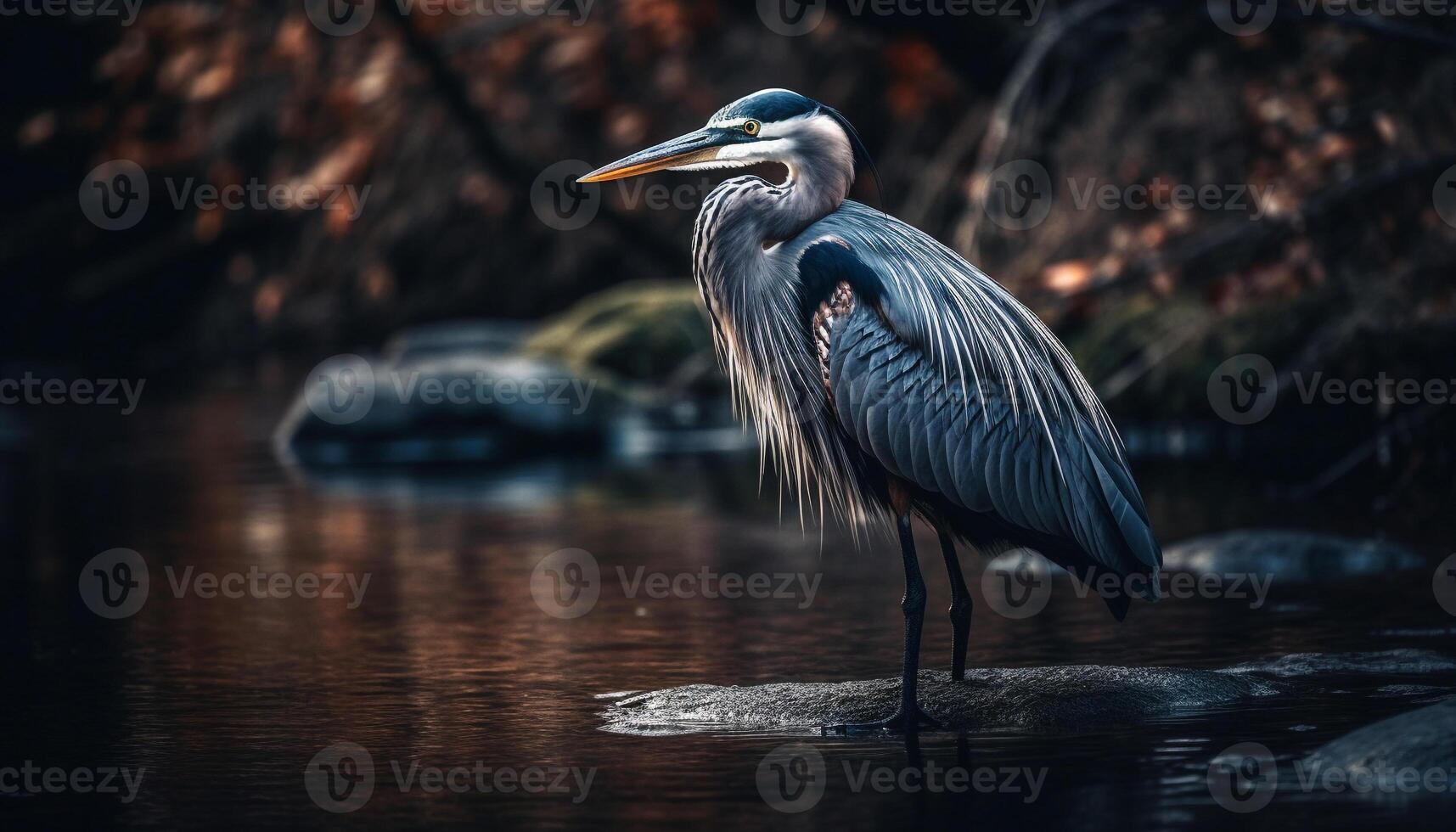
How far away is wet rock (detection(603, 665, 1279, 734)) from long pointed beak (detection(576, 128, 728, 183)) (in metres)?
1.90

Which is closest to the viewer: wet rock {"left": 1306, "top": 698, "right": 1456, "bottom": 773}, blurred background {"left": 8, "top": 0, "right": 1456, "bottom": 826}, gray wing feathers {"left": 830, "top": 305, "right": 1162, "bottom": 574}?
A: wet rock {"left": 1306, "top": 698, "right": 1456, "bottom": 773}

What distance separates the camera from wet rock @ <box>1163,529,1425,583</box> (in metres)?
11.3

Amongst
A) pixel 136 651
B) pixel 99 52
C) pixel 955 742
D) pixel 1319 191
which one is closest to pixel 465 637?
pixel 136 651

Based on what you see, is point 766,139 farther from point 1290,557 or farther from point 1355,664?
point 1290,557

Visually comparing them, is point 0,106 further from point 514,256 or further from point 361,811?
point 361,811

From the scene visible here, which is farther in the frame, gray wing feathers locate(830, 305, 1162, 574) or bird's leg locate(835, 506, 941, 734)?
gray wing feathers locate(830, 305, 1162, 574)

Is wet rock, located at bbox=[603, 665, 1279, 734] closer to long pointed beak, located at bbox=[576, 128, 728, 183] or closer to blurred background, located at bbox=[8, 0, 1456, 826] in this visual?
blurred background, located at bbox=[8, 0, 1456, 826]

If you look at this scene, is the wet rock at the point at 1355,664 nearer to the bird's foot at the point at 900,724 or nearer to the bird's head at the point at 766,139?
the bird's foot at the point at 900,724

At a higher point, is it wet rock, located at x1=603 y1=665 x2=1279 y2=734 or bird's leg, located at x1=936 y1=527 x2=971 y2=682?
bird's leg, located at x1=936 y1=527 x2=971 y2=682

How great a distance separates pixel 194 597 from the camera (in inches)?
463

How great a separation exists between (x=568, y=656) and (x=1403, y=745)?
12.9ft

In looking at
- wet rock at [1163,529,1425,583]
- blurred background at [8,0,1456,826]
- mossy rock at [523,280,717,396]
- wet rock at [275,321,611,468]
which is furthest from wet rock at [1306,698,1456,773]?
mossy rock at [523,280,717,396]

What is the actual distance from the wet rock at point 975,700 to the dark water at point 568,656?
159mm

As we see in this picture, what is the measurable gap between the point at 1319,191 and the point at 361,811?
25.8ft
